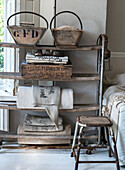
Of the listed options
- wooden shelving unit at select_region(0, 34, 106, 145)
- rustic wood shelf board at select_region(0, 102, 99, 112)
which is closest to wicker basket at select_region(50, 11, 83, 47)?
wooden shelving unit at select_region(0, 34, 106, 145)

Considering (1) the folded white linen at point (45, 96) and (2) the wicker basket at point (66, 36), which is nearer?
(2) the wicker basket at point (66, 36)

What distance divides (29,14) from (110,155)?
1577mm

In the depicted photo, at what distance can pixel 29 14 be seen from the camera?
2938mm

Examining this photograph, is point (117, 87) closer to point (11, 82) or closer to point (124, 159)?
point (124, 159)

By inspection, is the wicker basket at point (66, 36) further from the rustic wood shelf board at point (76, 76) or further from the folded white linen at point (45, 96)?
the folded white linen at point (45, 96)

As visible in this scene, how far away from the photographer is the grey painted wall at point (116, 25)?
10.9 feet

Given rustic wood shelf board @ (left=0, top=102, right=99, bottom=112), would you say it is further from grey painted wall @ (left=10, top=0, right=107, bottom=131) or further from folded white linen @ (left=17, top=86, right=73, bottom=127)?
grey painted wall @ (left=10, top=0, right=107, bottom=131)

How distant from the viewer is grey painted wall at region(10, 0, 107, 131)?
9.48 ft

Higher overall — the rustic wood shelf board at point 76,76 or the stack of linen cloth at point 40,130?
the rustic wood shelf board at point 76,76

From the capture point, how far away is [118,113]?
246cm

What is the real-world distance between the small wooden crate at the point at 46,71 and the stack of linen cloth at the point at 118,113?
46cm

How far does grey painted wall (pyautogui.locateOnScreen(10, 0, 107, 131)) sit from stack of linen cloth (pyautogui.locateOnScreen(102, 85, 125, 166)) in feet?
0.96

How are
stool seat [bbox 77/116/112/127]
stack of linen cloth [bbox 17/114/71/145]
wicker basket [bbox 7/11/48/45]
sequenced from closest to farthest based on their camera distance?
stool seat [bbox 77/116/112/127] < wicker basket [bbox 7/11/48/45] < stack of linen cloth [bbox 17/114/71/145]

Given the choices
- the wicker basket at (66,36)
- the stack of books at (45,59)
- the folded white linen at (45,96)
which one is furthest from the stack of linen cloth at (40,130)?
the wicker basket at (66,36)
